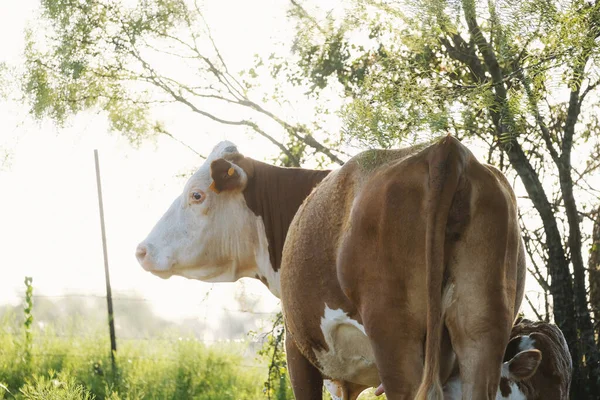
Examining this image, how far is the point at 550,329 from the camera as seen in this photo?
515 centimetres

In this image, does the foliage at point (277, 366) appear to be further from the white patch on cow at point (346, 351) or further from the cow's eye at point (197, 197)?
the white patch on cow at point (346, 351)

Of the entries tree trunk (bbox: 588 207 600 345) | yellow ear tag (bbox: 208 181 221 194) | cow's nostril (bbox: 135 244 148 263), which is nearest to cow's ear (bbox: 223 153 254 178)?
yellow ear tag (bbox: 208 181 221 194)

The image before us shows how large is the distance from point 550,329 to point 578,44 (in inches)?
66.7

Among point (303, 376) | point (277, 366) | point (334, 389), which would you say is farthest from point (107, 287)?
point (303, 376)

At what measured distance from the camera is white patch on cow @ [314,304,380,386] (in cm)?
370

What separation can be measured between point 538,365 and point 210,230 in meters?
1.93

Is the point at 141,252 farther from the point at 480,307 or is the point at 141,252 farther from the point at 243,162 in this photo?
the point at 480,307

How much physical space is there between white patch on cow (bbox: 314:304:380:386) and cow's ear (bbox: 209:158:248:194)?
4.66 ft

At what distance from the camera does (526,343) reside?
16.2 ft

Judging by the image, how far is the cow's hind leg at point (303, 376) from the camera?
4465 mm

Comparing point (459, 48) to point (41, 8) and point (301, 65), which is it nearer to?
point (301, 65)

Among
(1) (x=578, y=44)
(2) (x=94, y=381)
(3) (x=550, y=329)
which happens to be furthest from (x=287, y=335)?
(2) (x=94, y=381)

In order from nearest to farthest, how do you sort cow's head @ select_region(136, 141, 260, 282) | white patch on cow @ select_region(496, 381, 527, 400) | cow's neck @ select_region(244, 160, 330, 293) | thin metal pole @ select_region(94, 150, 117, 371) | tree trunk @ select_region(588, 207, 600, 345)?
white patch on cow @ select_region(496, 381, 527, 400)
cow's neck @ select_region(244, 160, 330, 293)
cow's head @ select_region(136, 141, 260, 282)
tree trunk @ select_region(588, 207, 600, 345)
thin metal pole @ select_region(94, 150, 117, 371)

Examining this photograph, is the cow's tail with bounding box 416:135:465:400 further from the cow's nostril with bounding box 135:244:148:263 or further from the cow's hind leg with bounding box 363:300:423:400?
the cow's nostril with bounding box 135:244:148:263
